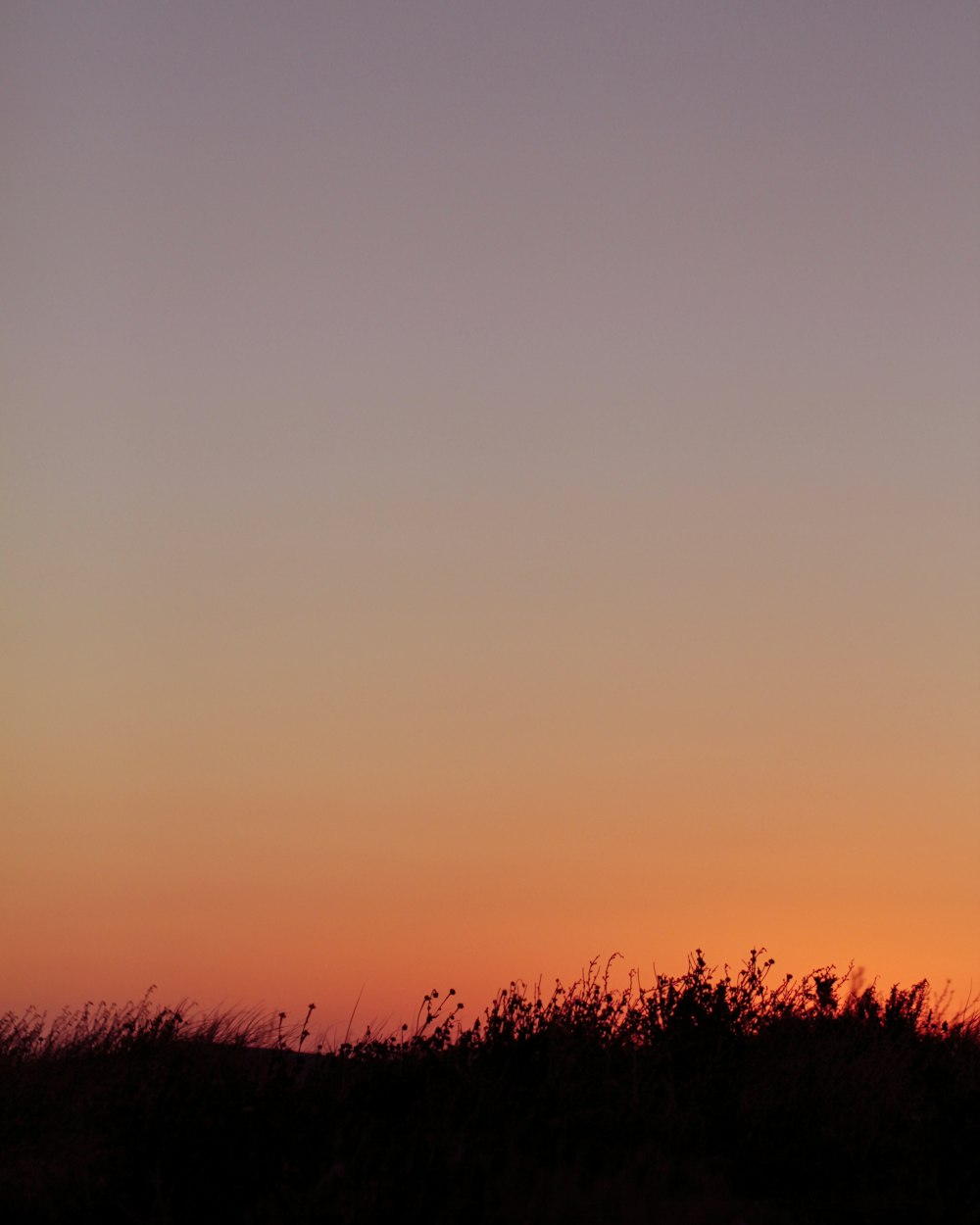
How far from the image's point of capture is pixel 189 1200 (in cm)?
866

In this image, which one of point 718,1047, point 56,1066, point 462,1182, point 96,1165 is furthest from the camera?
point 718,1047

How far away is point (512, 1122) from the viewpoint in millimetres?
10297

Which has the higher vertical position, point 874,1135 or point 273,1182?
point 874,1135

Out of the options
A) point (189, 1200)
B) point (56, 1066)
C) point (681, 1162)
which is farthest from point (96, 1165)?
point (681, 1162)

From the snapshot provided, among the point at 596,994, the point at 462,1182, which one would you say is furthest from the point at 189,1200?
the point at 596,994

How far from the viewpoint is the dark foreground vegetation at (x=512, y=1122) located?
8.63 meters

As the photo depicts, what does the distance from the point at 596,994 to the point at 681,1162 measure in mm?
2617

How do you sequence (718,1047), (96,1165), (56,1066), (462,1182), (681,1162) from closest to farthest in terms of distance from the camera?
(462,1182), (96,1165), (681,1162), (56,1066), (718,1047)

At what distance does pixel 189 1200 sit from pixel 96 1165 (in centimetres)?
101

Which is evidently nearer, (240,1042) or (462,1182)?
(462,1182)

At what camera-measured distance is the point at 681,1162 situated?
1030cm

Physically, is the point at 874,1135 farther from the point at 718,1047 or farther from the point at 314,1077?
the point at 314,1077

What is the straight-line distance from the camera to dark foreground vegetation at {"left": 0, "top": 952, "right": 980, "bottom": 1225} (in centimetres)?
863

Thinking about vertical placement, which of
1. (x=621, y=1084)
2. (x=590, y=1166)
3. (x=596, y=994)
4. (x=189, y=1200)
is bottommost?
(x=189, y=1200)
